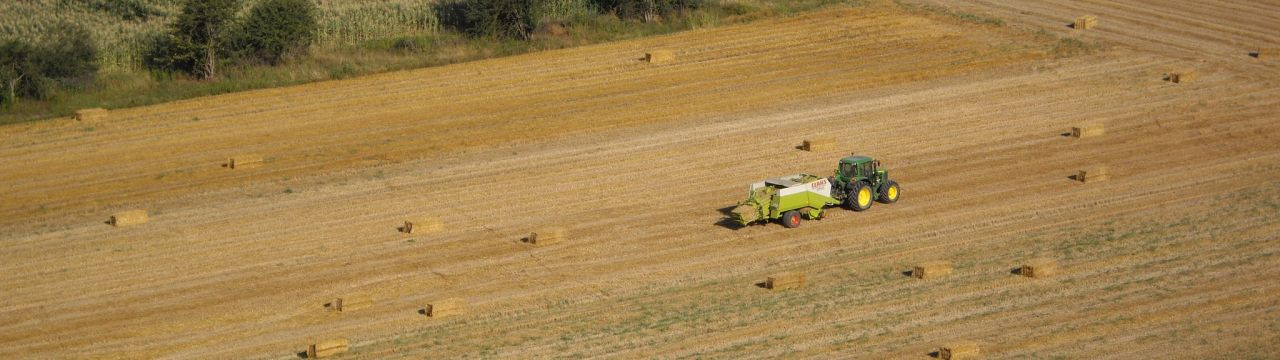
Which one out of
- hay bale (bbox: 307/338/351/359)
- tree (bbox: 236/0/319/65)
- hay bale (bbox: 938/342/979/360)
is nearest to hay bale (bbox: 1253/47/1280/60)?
hay bale (bbox: 938/342/979/360)

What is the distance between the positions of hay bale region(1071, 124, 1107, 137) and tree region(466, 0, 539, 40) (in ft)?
62.7

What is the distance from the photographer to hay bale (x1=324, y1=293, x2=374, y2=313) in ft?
105

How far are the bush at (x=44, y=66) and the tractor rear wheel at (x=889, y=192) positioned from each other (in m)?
25.0

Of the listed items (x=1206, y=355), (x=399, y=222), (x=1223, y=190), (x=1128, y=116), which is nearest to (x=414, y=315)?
(x=399, y=222)

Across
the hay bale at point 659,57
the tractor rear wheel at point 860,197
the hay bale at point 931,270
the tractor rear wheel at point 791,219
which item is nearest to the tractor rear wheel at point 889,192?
the tractor rear wheel at point 860,197

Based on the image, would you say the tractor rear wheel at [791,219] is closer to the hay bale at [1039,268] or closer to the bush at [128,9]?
the hay bale at [1039,268]

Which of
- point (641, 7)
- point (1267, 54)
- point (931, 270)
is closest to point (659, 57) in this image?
point (641, 7)

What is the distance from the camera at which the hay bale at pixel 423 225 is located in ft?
121

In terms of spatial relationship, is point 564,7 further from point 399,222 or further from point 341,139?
point 399,222

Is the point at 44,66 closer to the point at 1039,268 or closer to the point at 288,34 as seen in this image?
the point at 288,34

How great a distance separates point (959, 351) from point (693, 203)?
11.9m

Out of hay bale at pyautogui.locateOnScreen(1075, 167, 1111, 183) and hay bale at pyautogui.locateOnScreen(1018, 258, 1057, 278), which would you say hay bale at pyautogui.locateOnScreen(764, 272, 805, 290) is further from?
hay bale at pyautogui.locateOnScreen(1075, 167, 1111, 183)

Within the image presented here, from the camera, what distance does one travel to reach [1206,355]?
28.3 metres

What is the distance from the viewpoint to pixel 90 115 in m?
46.8
